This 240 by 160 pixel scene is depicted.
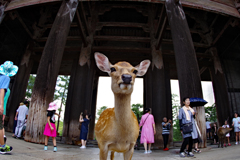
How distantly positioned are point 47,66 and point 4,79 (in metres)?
3.14

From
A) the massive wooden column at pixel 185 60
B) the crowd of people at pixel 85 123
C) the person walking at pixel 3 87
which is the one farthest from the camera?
the massive wooden column at pixel 185 60

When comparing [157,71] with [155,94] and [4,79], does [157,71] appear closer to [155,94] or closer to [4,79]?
[155,94]

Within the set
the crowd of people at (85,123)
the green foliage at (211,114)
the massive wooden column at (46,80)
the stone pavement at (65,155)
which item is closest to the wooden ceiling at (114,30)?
the massive wooden column at (46,80)

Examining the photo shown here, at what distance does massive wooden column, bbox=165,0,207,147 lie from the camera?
5.16 m

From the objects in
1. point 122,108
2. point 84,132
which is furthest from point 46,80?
point 122,108

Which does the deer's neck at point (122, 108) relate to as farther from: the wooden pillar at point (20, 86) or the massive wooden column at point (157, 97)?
the wooden pillar at point (20, 86)

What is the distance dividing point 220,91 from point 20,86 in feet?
42.8

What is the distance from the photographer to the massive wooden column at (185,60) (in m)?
5.16

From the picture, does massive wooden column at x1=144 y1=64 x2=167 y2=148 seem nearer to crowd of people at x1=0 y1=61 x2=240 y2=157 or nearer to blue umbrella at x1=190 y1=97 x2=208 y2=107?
crowd of people at x1=0 y1=61 x2=240 y2=157

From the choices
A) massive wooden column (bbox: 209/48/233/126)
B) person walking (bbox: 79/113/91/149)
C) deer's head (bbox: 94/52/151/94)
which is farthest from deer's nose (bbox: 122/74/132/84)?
massive wooden column (bbox: 209/48/233/126)

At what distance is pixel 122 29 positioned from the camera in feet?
38.7

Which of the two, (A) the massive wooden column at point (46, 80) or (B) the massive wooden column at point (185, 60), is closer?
(A) the massive wooden column at point (46, 80)

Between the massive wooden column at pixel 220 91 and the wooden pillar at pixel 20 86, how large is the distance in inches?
500

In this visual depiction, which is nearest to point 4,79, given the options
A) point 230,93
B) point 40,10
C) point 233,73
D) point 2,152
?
point 2,152
